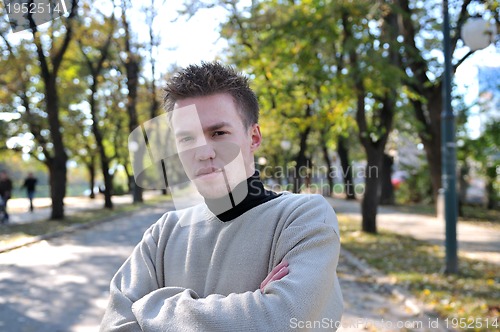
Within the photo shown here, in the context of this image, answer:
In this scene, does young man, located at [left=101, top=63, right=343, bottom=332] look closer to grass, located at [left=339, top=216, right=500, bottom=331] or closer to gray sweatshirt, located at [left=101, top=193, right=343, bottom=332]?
gray sweatshirt, located at [left=101, top=193, right=343, bottom=332]

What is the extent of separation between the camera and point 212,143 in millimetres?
1639

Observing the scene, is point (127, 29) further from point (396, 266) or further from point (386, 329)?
point (386, 329)

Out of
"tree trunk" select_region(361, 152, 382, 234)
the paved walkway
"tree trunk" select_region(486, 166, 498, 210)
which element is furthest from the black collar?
"tree trunk" select_region(486, 166, 498, 210)

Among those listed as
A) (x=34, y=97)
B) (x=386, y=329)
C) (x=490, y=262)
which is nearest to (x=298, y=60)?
(x=490, y=262)

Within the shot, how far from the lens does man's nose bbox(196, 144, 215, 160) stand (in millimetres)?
1605

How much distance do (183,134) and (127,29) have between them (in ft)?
46.6

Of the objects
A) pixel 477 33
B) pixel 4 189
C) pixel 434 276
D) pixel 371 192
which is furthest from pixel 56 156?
pixel 477 33

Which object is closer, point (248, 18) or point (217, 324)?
point (217, 324)

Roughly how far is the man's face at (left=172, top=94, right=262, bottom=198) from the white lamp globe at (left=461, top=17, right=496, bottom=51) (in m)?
5.94

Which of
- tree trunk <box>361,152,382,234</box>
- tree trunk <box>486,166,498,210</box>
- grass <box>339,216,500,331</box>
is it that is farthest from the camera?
tree trunk <box>486,166,498,210</box>

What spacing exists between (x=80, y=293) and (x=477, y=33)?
6533 millimetres

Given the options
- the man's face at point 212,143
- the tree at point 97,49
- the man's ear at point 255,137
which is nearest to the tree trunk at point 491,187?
the tree at point 97,49

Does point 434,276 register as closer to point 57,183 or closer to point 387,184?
point 57,183

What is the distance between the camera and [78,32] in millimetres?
14422
